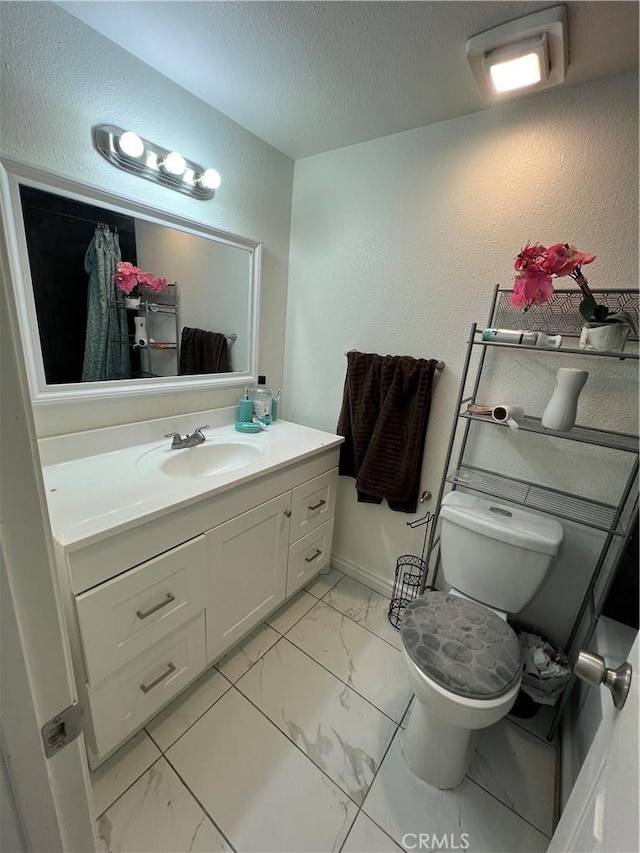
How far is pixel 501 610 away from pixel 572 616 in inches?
13.4

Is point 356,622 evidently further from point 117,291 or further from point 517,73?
point 517,73

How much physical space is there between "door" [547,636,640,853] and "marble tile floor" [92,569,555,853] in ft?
1.87

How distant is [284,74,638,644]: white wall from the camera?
3.82ft

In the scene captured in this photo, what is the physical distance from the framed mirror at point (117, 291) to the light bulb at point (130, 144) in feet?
0.50

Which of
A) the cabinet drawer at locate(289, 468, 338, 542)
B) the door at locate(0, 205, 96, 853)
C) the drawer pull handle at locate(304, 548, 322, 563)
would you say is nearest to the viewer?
the door at locate(0, 205, 96, 853)

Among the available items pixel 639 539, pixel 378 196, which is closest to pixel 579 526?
pixel 639 539

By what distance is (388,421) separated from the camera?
5.38 ft

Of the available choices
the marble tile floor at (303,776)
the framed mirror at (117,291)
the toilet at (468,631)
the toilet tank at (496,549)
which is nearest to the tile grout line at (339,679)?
the marble tile floor at (303,776)

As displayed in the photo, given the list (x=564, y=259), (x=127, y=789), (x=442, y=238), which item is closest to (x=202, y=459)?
(x=127, y=789)

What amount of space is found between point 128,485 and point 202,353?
0.75m

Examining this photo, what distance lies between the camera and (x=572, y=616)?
1407 mm

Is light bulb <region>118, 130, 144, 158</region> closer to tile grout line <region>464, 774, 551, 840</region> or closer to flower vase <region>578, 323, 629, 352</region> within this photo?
flower vase <region>578, 323, 629, 352</region>

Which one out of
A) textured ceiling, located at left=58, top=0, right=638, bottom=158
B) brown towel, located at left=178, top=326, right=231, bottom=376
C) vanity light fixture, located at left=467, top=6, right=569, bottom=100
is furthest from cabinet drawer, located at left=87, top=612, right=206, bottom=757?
vanity light fixture, located at left=467, top=6, right=569, bottom=100

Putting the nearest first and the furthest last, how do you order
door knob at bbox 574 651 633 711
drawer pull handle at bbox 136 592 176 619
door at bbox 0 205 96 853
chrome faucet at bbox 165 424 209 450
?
door at bbox 0 205 96 853 → door knob at bbox 574 651 633 711 → drawer pull handle at bbox 136 592 176 619 → chrome faucet at bbox 165 424 209 450
